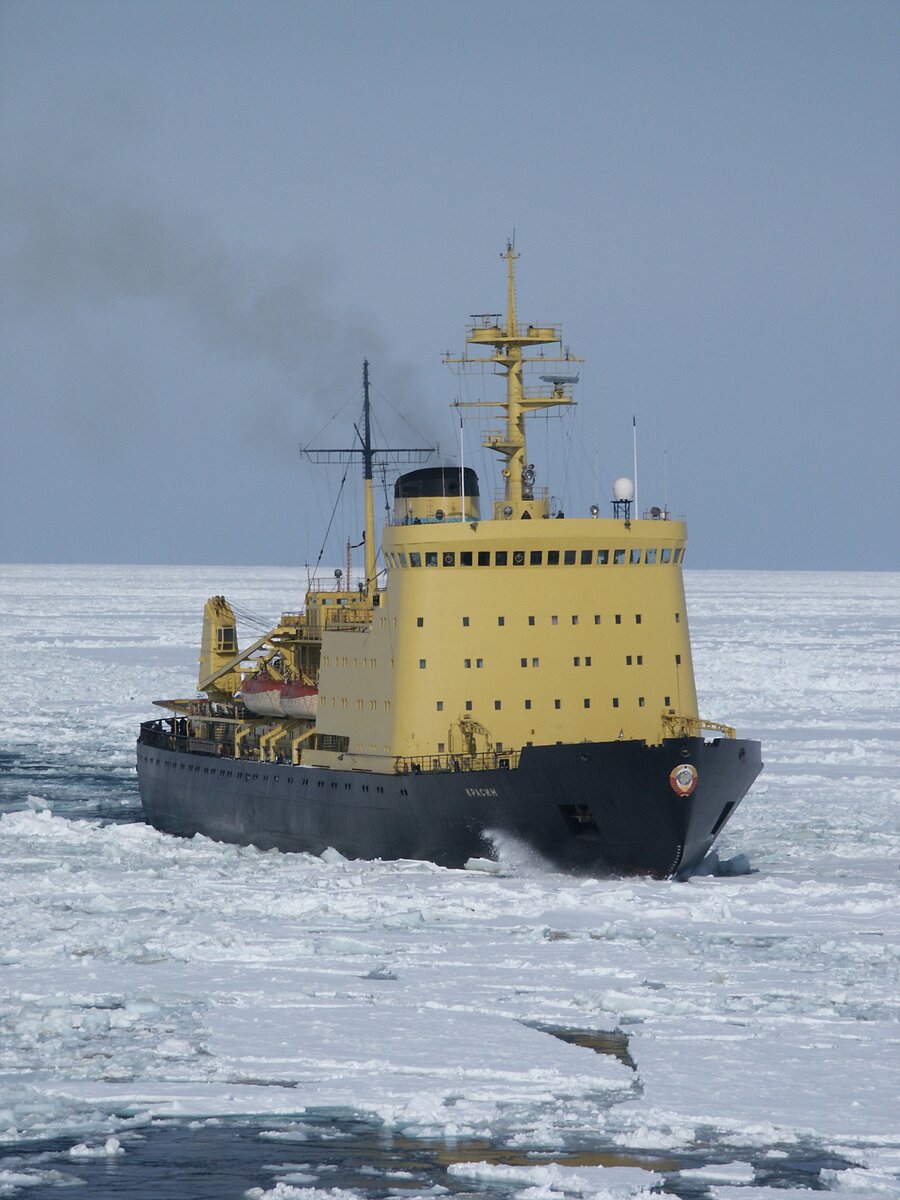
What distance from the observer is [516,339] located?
1000 inches

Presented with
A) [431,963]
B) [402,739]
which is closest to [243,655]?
[402,739]

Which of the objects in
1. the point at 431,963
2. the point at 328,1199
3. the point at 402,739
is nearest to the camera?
the point at 328,1199

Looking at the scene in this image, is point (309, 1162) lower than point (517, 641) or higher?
lower

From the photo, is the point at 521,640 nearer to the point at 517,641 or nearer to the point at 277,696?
the point at 517,641

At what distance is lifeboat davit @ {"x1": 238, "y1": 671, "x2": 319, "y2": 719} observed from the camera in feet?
88.9

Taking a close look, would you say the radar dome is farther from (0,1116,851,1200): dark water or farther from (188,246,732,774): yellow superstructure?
(0,1116,851,1200): dark water

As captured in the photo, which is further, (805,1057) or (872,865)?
(872,865)

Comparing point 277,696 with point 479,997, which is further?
point 277,696

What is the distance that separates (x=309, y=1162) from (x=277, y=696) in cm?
1621

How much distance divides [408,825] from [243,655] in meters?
8.71

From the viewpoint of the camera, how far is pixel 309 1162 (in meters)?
12.1

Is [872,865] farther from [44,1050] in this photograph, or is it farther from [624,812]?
[44,1050]

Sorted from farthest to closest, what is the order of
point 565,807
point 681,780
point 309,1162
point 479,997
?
point 565,807, point 681,780, point 479,997, point 309,1162

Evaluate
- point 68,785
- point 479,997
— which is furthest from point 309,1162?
point 68,785
